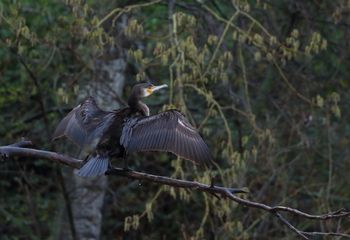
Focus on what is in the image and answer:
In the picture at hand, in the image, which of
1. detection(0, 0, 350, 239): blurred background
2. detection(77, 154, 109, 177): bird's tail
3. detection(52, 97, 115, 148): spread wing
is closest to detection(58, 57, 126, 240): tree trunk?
detection(0, 0, 350, 239): blurred background

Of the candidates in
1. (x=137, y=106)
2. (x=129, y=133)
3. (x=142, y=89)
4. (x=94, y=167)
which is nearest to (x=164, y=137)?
(x=129, y=133)

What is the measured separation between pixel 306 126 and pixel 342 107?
21.4 inches

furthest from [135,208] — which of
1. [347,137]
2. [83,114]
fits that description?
[83,114]

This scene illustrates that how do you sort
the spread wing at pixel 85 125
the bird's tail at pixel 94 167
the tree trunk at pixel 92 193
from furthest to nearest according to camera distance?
the tree trunk at pixel 92 193
the spread wing at pixel 85 125
the bird's tail at pixel 94 167

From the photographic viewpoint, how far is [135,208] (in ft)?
32.6

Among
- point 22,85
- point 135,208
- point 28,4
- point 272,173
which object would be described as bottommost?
point 135,208

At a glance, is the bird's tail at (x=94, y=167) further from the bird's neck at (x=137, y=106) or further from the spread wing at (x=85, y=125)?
the bird's neck at (x=137, y=106)

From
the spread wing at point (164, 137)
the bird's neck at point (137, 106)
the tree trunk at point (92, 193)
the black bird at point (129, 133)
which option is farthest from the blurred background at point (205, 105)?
the spread wing at point (164, 137)

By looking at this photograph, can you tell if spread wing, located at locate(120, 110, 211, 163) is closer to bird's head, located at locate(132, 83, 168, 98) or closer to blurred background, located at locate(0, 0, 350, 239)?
bird's head, located at locate(132, 83, 168, 98)

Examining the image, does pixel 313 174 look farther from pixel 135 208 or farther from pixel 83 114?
pixel 83 114

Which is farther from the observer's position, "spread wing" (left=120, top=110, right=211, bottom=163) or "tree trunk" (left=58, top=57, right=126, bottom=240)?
"tree trunk" (left=58, top=57, right=126, bottom=240)

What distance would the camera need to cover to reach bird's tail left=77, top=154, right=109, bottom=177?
203 inches

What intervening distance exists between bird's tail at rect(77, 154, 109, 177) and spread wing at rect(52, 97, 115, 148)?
25cm

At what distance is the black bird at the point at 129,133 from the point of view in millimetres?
5266
